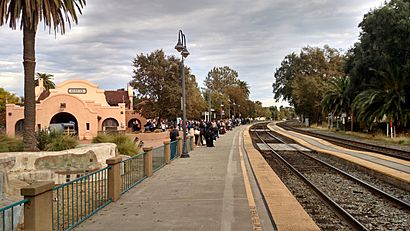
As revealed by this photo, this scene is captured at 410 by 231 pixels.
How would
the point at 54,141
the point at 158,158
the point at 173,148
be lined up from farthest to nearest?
1. the point at 173,148
2. the point at 158,158
3. the point at 54,141

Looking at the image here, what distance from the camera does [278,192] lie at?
34.8 feet

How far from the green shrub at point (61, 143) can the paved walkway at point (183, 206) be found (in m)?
3.48

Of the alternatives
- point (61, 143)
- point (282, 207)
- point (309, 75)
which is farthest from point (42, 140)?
point (309, 75)

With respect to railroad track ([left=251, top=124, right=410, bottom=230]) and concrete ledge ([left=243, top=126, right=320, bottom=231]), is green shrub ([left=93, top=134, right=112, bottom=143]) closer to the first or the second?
railroad track ([left=251, top=124, right=410, bottom=230])

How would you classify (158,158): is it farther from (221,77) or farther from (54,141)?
(221,77)

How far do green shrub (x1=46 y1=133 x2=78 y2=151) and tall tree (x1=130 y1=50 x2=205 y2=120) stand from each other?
114 feet

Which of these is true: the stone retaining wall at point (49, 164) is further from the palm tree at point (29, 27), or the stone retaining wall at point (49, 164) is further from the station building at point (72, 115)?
the station building at point (72, 115)

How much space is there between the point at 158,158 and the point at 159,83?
35.5 metres

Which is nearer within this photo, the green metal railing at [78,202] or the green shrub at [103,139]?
the green metal railing at [78,202]

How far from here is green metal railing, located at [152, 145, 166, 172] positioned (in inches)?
607

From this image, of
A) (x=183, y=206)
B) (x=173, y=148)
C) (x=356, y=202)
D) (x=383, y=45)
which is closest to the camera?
(x=183, y=206)

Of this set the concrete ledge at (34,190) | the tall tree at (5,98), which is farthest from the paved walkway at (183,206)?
the tall tree at (5,98)

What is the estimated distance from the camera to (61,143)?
1510 cm

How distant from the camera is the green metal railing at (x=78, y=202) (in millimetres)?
7668
